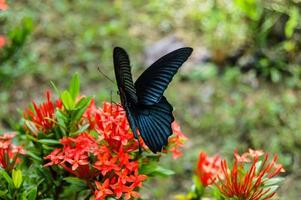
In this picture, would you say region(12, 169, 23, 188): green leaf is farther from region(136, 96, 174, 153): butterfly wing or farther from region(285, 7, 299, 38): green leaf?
region(285, 7, 299, 38): green leaf

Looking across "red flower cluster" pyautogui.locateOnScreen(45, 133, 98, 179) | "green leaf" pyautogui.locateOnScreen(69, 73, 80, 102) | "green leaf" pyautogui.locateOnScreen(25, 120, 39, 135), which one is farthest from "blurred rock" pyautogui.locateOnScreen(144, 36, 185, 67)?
"red flower cluster" pyautogui.locateOnScreen(45, 133, 98, 179)

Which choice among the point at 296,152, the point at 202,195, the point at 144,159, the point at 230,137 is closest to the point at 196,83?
the point at 230,137

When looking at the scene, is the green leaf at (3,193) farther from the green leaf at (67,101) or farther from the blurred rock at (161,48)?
the blurred rock at (161,48)

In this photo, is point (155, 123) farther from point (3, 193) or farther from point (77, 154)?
point (3, 193)

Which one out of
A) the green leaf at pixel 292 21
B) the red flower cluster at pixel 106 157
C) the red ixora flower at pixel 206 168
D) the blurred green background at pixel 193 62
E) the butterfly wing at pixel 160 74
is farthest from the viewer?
the green leaf at pixel 292 21

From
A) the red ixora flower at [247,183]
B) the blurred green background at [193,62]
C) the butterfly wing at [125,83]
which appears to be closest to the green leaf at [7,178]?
the butterfly wing at [125,83]
